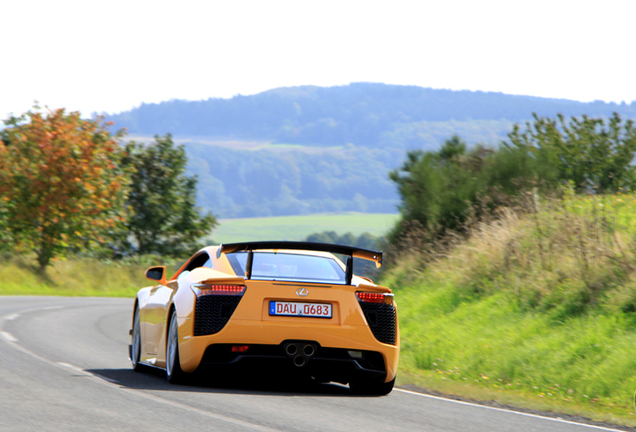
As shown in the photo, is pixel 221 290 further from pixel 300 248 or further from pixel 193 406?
pixel 193 406

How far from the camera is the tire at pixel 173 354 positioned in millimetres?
7332

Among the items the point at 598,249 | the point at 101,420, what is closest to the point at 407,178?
the point at 598,249

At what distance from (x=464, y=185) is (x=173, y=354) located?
54.7ft

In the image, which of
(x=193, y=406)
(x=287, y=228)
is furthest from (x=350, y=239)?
(x=287, y=228)

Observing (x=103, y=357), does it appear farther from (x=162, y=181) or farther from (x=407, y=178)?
(x=162, y=181)

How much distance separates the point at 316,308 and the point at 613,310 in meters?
5.95

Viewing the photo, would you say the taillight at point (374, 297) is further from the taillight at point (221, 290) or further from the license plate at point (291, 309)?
the taillight at point (221, 290)

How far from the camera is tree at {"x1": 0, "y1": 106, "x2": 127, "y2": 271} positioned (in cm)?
3039

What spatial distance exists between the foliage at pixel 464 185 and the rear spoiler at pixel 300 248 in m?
12.8

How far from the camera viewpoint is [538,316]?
41.0ft

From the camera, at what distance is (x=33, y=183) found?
3019cm

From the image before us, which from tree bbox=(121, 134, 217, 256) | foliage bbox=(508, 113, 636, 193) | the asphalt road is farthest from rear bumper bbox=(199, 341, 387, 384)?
tree bbox=(121, 134, 217, 256)

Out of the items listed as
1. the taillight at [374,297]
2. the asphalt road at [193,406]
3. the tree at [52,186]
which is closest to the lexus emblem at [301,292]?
the taillight at [374,297]

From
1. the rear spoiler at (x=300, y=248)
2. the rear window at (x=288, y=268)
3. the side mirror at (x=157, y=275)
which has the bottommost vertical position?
the side mirror at (x=157, y=275)
